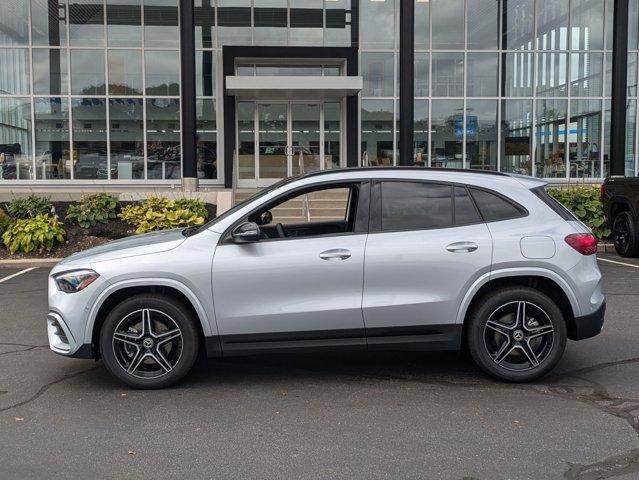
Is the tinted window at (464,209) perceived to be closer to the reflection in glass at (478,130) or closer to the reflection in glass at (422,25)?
the reflection in glass at (478,130)

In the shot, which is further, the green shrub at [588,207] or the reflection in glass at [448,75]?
the reflection in glass at [448,75]

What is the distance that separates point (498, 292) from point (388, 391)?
1.20 meters

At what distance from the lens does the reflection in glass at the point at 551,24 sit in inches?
863


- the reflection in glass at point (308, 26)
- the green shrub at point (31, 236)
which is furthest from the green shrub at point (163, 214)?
the reflection in glass at point (308, 26)

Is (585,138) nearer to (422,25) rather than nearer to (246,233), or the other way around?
(422,25)

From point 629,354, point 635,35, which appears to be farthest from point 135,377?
point 635,35

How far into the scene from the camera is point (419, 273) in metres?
5.21

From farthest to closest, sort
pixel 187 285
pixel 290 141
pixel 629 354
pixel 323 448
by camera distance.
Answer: pixel 290 141 < pixel 629 354 < pixel 187 285 < pixel 323 448

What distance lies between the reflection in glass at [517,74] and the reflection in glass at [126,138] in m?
12.0

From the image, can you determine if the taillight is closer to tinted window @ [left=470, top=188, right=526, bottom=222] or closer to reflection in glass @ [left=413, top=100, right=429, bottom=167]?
tinted window @ [left=470, top=188, right=526, bottom=222]

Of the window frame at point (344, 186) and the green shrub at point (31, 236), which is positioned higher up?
the window frame at point (344, 186)

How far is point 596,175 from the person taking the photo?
72.0ft

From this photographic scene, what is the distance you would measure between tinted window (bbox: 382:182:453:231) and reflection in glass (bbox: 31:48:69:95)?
60.2 feet

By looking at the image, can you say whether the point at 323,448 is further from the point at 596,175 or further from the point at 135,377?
the point at 596,175
